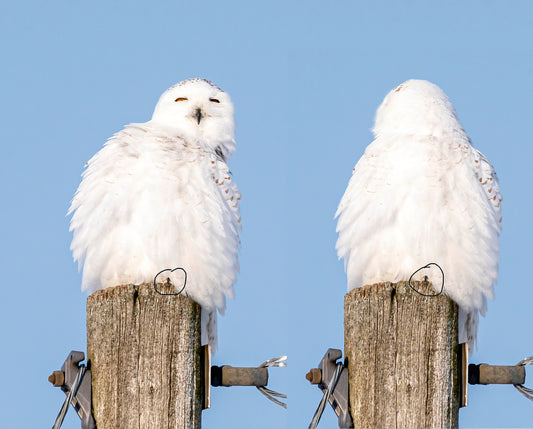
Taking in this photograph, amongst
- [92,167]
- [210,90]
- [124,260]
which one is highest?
[210,90]

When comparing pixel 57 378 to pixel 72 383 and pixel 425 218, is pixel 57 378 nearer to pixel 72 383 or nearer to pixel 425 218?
pixel 72 383

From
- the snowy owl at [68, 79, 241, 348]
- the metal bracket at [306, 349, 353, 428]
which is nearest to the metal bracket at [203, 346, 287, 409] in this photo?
the metal bracket at [306, 349, 353, 428]

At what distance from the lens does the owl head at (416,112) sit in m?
6.70

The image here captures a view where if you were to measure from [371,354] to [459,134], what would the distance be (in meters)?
3.02

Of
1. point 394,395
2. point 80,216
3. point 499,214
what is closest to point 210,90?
point 80,216

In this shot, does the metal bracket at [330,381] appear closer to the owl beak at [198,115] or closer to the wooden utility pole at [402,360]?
the wooden utility pole at [402,360]

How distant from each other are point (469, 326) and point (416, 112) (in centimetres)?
174

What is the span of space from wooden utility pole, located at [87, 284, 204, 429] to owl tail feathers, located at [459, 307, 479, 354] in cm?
233

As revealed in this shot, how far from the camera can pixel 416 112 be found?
267 inches

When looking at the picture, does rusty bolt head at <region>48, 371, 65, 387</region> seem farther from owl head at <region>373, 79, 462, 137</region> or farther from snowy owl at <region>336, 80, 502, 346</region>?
owl head at <region>373, 79, 462, 137</region>

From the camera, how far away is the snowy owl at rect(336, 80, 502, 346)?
19.3ft

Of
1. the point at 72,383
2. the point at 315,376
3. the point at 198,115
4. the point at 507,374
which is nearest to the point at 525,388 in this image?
the point at 507,374

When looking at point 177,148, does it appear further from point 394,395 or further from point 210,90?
point 394,395

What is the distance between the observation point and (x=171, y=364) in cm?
434
